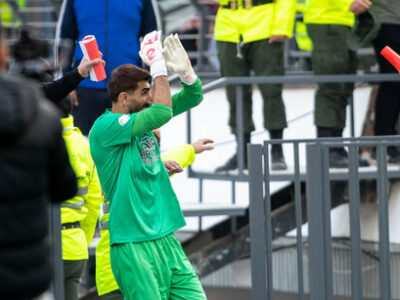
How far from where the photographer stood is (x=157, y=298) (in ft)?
13.8

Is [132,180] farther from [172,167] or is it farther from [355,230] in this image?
[355,230]

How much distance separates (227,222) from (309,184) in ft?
10.7

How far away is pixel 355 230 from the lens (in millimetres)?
4559

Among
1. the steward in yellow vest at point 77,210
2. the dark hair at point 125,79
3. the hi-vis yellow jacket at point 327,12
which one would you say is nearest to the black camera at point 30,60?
the steward in yellow vest at point 77,210

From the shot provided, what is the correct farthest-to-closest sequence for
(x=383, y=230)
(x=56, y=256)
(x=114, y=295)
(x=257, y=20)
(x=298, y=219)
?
(x=257, y=20)
(x=298, y=219)
(x=114, y=295)
(x=383, y=230)
(x=56, y=256)

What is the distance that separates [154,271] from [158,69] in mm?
921

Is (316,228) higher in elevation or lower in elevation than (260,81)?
lower

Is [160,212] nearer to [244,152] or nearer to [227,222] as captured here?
[244,152]

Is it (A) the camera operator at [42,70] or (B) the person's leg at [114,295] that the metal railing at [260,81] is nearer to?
(A) the camera operator at [42,70]

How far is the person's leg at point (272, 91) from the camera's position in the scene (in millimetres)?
7113

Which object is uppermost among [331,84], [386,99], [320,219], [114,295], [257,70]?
[257,70]

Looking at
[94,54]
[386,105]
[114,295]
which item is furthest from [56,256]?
[386,105]

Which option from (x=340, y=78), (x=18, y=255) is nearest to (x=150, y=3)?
(x=340, y=78)

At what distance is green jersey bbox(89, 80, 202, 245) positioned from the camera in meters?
4.26
